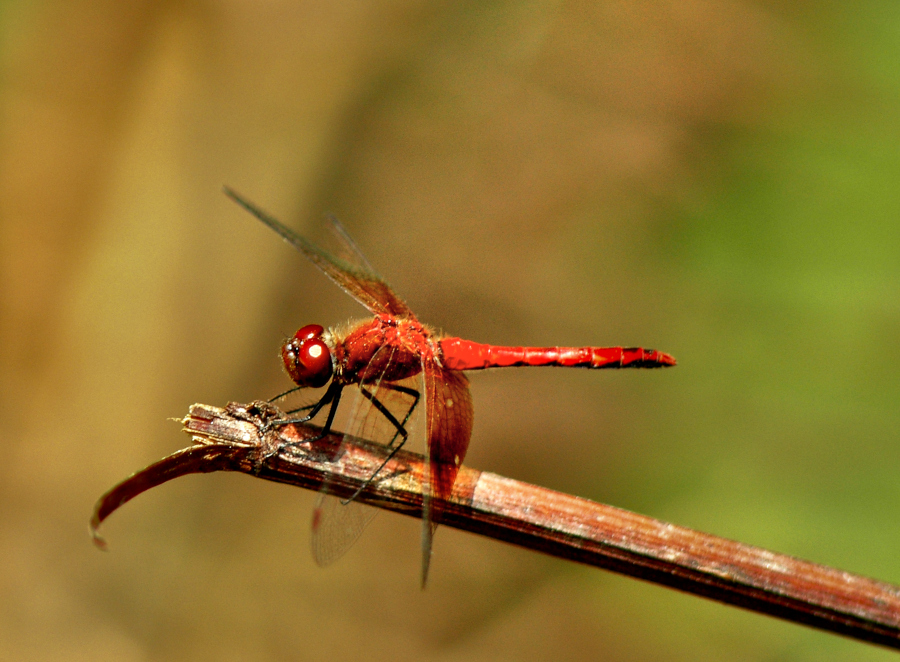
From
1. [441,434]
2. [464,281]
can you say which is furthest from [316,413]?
[464,281]

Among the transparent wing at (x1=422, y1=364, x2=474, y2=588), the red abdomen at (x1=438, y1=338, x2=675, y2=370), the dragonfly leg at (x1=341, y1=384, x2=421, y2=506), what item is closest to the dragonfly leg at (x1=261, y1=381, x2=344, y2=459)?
the dragonfly leg at (x1=341, y1=384, x2=421, y2=506)

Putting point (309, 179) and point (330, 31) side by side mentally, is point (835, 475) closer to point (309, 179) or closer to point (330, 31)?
point (309, 179)

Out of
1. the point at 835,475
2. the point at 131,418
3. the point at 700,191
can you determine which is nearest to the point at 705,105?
the point at 700,191

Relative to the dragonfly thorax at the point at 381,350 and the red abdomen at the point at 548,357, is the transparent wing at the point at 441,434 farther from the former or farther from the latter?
the red abdomen at the point at 548,357

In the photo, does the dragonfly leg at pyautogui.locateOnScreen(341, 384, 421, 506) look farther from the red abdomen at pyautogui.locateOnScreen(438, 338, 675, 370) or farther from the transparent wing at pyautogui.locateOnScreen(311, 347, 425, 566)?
the red abdomen at pyautogui.locateOnScreen(438, 338, 675, 370)

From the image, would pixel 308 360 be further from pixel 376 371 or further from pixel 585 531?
pixel 585 531

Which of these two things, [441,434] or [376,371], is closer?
[441,434]
